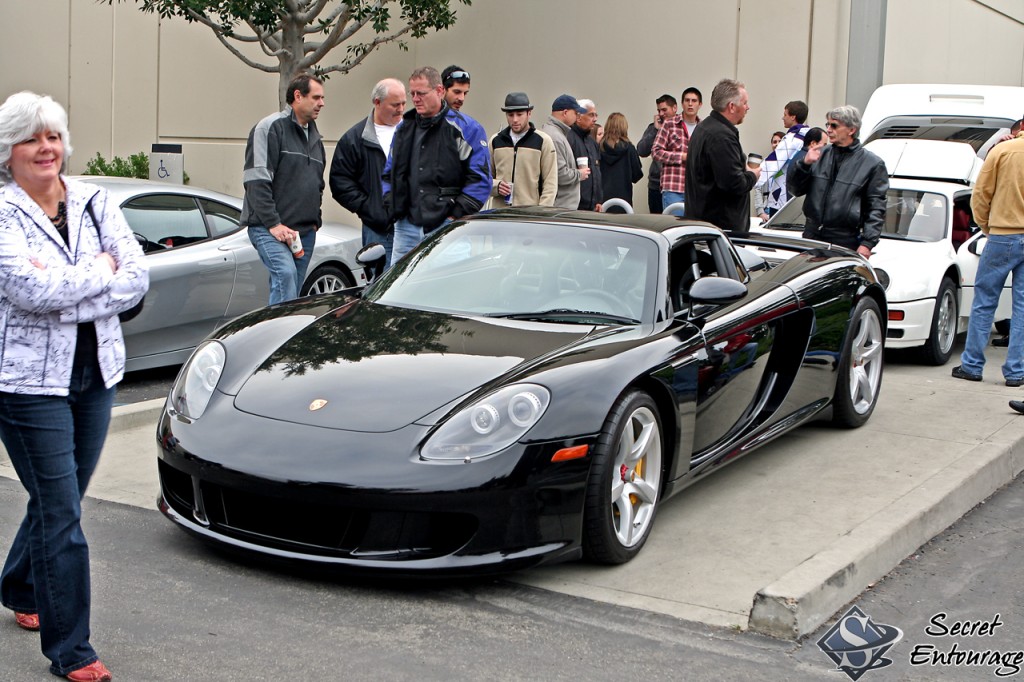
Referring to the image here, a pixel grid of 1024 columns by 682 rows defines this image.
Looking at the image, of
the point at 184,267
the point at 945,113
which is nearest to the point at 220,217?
the point at 184,267

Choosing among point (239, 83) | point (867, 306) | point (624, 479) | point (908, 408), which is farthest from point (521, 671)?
point (239, 83)

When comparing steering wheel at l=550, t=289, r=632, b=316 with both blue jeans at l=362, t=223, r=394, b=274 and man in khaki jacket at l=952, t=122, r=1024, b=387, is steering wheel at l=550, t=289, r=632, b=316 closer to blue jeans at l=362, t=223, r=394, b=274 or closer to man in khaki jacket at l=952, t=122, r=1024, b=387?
blue jeans at l=362, t=223, r=394, b=274

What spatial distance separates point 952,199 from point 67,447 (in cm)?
798

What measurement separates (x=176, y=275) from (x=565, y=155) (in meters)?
3.36

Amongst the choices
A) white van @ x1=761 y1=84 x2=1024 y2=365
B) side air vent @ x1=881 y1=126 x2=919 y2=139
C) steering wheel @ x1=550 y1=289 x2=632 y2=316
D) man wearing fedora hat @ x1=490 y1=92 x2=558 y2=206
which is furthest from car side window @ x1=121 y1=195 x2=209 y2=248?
side air vent @ x1=881 y1=126 x2=919 y2=139

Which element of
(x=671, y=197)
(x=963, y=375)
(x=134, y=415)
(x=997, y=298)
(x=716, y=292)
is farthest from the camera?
(x=671, y=197)

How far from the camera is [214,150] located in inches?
751

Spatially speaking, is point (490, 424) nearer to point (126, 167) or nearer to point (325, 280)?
point (325, 280)

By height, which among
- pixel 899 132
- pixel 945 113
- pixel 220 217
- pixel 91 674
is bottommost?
pixel 91 674

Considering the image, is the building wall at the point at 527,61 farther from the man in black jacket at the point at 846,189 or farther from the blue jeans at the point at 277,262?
the blue jeans at the point at 277,262

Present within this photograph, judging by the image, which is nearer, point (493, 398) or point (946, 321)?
point (493, 398)

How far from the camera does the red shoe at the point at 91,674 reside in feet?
11.2

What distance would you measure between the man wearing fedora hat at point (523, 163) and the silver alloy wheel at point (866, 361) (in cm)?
288

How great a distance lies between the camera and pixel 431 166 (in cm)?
793
